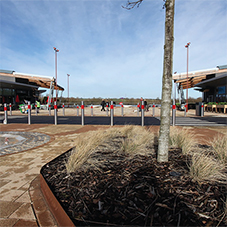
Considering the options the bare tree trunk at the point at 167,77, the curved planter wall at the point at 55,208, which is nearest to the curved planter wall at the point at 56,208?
the curved planter wall at the point at 55,208

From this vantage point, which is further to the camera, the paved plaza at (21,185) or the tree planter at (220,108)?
the tree planter at (220,108)

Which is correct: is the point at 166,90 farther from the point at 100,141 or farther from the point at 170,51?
the point at 100,141

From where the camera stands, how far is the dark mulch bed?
1410 millimetres

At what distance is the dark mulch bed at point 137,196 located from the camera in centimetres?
141

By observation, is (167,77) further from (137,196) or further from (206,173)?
(137,196)

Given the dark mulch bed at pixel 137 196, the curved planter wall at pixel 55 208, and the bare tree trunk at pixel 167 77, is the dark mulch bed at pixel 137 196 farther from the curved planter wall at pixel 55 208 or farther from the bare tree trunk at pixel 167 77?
the bare tree trunk at pixel 167 77

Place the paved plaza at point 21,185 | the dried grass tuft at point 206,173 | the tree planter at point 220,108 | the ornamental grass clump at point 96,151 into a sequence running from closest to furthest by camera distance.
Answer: the paved plaza at point 21,185
the dried grass tuft at point 206,173
the ornamental grass clump at point 96,151
the tree planter at point 220,108

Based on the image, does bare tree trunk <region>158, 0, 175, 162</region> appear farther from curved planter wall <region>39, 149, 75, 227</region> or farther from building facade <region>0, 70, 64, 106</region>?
building facade <region>0, 70, 64, 106</region>

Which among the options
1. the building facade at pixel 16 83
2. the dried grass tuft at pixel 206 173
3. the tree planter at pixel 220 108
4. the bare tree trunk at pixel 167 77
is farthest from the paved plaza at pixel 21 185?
the building facade at pixel 16 83

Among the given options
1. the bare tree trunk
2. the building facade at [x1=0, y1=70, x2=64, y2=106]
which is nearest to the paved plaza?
the bare tree trunk

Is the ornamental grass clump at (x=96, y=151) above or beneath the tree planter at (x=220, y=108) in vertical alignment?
Answer: beneath

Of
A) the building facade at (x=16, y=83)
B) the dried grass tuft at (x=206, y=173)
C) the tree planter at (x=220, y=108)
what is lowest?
the dried grass tuft at (x=206, y=173)

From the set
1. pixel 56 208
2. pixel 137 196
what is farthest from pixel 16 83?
pixel 137 196

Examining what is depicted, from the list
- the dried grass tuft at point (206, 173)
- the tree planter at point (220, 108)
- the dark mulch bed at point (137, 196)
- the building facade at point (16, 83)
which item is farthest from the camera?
the building facade at point (16, 83)
